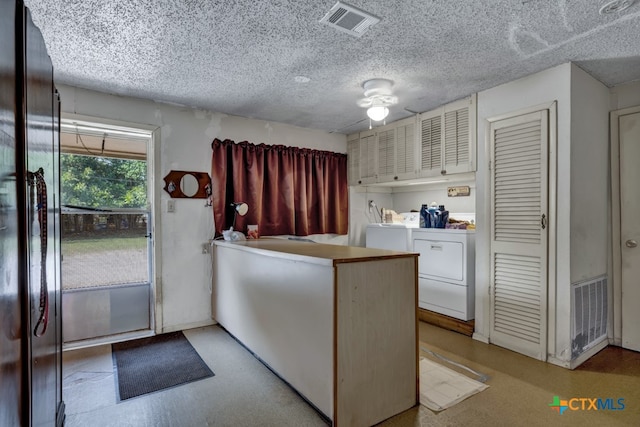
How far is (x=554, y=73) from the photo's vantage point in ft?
8.29

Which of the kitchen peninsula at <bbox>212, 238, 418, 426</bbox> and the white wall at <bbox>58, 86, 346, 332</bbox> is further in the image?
the white wall at <bbox>58, 86, 346, 332</bbox>

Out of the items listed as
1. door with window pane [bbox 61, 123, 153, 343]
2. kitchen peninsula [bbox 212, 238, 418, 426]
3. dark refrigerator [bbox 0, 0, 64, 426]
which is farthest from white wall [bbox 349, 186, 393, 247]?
dark refrigerator [bbox 0, 0, 64, 426]

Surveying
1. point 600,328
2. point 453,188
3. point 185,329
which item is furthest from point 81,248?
point 600,328

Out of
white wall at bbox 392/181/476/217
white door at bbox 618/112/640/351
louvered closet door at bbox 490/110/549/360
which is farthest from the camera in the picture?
white wall at bbox 392/181/476/217

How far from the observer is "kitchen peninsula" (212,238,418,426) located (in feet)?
5.65

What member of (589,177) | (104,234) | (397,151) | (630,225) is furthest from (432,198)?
(104,234)

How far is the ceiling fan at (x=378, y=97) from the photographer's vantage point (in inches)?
109

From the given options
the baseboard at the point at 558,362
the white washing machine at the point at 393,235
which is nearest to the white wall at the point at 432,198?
the white washing machine at the point at 393,235

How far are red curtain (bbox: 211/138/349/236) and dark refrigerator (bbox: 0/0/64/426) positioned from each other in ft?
7.36

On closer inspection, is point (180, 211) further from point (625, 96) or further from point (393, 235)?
point (625, 96)

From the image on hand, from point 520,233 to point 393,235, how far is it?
1456 mm

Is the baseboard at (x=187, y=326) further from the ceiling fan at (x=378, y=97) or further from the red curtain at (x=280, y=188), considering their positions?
the ceiling fan at (x=378, y=97)

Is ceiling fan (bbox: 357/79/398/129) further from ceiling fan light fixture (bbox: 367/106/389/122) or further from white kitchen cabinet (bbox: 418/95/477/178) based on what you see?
white kitchen cabinet (bbox: 418/95/477/178)

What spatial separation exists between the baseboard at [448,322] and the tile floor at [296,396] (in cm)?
35
